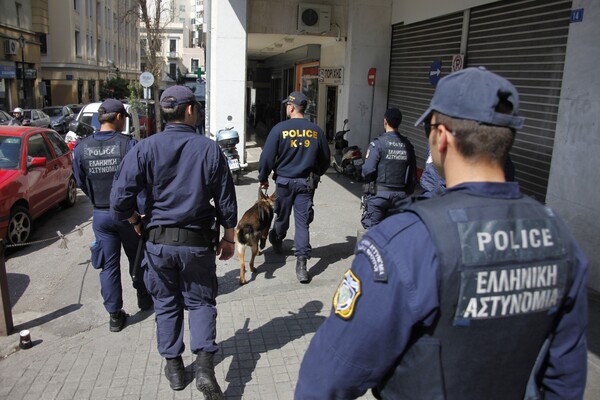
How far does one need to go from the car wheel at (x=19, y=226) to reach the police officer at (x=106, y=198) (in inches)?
126

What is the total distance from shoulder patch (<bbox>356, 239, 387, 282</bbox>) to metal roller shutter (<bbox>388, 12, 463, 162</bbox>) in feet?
30.5

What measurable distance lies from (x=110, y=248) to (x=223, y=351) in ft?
4.50

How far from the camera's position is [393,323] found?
1453mm

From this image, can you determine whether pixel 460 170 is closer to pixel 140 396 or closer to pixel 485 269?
pixel 485 269

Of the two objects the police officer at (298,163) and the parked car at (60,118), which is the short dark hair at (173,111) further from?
the parked car at (60,118)

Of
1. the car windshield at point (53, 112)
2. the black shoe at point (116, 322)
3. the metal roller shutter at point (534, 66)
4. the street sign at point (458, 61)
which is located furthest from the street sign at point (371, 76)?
the car windshield at point (53, 112)

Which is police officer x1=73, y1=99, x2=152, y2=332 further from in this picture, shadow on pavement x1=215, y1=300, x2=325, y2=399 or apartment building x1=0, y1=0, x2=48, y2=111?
apartment building x1=0, y1=0, x2=48, y2=111

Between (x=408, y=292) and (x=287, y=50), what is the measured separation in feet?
64.3

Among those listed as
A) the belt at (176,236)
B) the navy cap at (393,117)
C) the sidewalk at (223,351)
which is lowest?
the sidewalk at (223,351)

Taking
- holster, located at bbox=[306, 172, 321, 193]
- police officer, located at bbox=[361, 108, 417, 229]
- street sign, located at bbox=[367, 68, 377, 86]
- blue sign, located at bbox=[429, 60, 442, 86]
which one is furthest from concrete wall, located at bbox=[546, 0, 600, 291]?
street sign, located at bbox=[367, 68, 377, 86]

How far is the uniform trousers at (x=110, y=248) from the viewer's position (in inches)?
176

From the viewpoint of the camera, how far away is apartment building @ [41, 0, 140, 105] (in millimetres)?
40625

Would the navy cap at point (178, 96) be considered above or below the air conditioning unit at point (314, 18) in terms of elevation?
below

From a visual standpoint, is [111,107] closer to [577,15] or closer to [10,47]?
[577,15]
